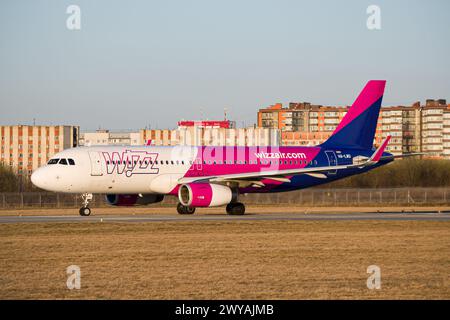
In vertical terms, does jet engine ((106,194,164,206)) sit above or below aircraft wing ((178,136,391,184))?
below

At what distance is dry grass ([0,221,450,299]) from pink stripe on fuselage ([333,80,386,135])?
19155 mm

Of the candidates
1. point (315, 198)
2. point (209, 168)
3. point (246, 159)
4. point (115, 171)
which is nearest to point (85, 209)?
point (115, 171)

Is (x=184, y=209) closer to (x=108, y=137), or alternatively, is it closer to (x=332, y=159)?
(x=332, y=159)

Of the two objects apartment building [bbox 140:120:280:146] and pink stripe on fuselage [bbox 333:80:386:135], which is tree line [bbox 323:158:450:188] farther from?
pink stripe on fuselage [bbox 333:80:386:135]

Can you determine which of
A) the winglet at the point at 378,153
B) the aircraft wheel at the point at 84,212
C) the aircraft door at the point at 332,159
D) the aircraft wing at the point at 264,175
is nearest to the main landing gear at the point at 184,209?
the aircraft wing at the point at 264,175

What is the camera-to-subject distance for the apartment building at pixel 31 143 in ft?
449

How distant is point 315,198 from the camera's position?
74.2m

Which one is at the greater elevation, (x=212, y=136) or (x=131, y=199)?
(x=212, y=136)

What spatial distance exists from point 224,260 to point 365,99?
34586 millimetres

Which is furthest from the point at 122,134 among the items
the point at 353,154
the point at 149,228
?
the point at 149,228

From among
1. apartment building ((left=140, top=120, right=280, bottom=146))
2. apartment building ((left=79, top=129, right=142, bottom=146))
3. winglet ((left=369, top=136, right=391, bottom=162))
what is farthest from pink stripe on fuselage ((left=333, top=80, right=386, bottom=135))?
apartment building ((left=79, top=129, right=142, bottom=146))

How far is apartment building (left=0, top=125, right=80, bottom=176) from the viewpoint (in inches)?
5389

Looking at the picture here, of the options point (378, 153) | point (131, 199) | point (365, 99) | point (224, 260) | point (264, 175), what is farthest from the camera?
point (365, 99)

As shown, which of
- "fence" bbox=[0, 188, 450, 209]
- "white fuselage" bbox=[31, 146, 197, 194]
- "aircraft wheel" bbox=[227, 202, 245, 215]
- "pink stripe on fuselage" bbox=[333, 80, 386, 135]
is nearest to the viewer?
"white fuselage" bbox=[31, 146, 197, 194]
